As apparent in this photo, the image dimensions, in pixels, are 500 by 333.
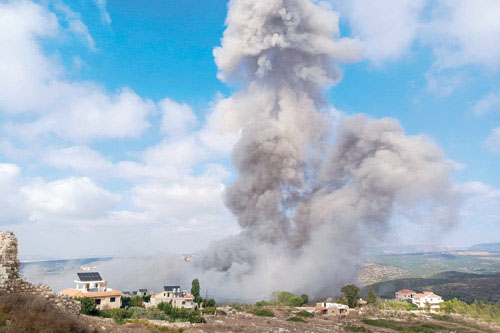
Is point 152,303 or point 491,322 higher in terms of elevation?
point 152,303

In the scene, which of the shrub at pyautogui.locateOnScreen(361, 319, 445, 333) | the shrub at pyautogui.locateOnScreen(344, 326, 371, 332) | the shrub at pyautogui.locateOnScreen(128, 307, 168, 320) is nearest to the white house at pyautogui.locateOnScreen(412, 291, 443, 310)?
the shrub at pyautogui.locateOnScreen(361, 319, 445, 333)

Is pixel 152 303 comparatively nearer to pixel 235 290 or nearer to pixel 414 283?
pixel 235 290

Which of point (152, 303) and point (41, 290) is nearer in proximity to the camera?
point (41, 290)

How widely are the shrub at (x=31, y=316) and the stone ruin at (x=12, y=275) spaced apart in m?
1.06

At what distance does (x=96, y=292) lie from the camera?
29969mm

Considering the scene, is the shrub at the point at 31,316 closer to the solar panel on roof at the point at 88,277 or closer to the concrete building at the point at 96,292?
the concrete building at the point at 96,292

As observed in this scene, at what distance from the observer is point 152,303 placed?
3653 cm

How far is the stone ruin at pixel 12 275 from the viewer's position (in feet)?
38.3

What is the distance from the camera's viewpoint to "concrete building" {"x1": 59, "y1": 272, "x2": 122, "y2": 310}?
28.6m

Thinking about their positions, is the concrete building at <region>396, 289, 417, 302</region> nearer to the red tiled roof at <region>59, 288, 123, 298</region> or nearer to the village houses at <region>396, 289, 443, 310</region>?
the village houses at <region>396, 289, 443, 310</region>

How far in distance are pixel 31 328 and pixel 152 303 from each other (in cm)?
2996

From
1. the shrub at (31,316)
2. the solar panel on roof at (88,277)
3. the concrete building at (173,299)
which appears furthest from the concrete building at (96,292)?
the shrub at (31,316)

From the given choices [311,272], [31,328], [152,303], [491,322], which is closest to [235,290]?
[311,272]

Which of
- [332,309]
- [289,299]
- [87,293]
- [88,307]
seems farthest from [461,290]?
[88,307]
